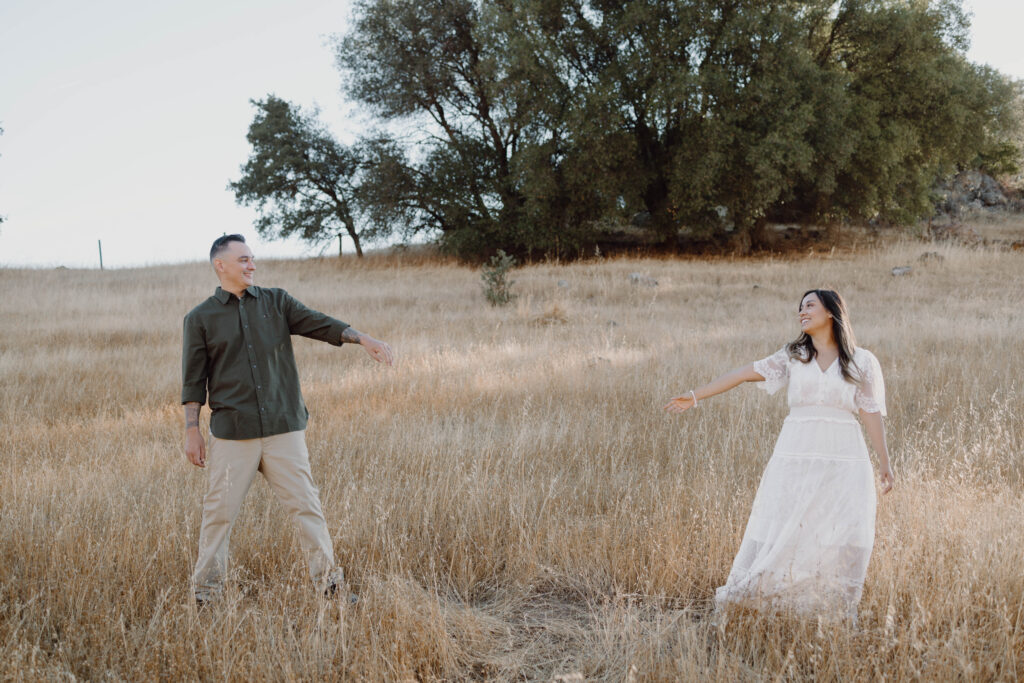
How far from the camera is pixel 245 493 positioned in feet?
13.3

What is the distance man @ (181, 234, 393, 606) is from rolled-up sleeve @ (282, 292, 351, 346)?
0.12 m

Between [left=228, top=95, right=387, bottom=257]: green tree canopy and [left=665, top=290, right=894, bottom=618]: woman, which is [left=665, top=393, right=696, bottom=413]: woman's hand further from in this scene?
[left=228, top=95, right=387, bottom=257]: green tree canopy

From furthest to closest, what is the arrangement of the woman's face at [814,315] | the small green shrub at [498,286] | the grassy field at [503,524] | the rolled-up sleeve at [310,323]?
the small green shrub at [498,286] < the rolled-up sleeve at [310,323] < the woman's face at [814,315] < the grassy field at [503,524]

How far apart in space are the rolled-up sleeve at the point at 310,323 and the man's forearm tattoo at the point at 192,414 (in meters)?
0.68

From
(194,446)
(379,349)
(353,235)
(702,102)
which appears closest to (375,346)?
(379,349)

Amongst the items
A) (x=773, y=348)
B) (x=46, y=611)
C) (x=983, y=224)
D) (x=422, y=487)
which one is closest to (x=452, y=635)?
(x=422, y=487)

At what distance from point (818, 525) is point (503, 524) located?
2128mm

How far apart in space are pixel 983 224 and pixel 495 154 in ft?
72.4

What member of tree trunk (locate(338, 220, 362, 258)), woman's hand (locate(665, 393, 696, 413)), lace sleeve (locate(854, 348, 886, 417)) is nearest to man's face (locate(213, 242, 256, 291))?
woman's hand (locate(665, 393, 696, 413))

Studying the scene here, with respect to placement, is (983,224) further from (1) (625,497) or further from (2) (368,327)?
(1) (625,497)

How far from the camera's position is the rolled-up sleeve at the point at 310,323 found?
427cm

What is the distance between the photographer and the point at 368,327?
48.3ft

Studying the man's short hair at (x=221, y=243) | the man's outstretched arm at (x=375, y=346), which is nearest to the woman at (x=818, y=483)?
the man's outstretched arm at (x=375, y=346)

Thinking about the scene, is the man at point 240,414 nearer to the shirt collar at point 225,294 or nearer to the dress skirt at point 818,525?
the shirt collar at point 225,294
